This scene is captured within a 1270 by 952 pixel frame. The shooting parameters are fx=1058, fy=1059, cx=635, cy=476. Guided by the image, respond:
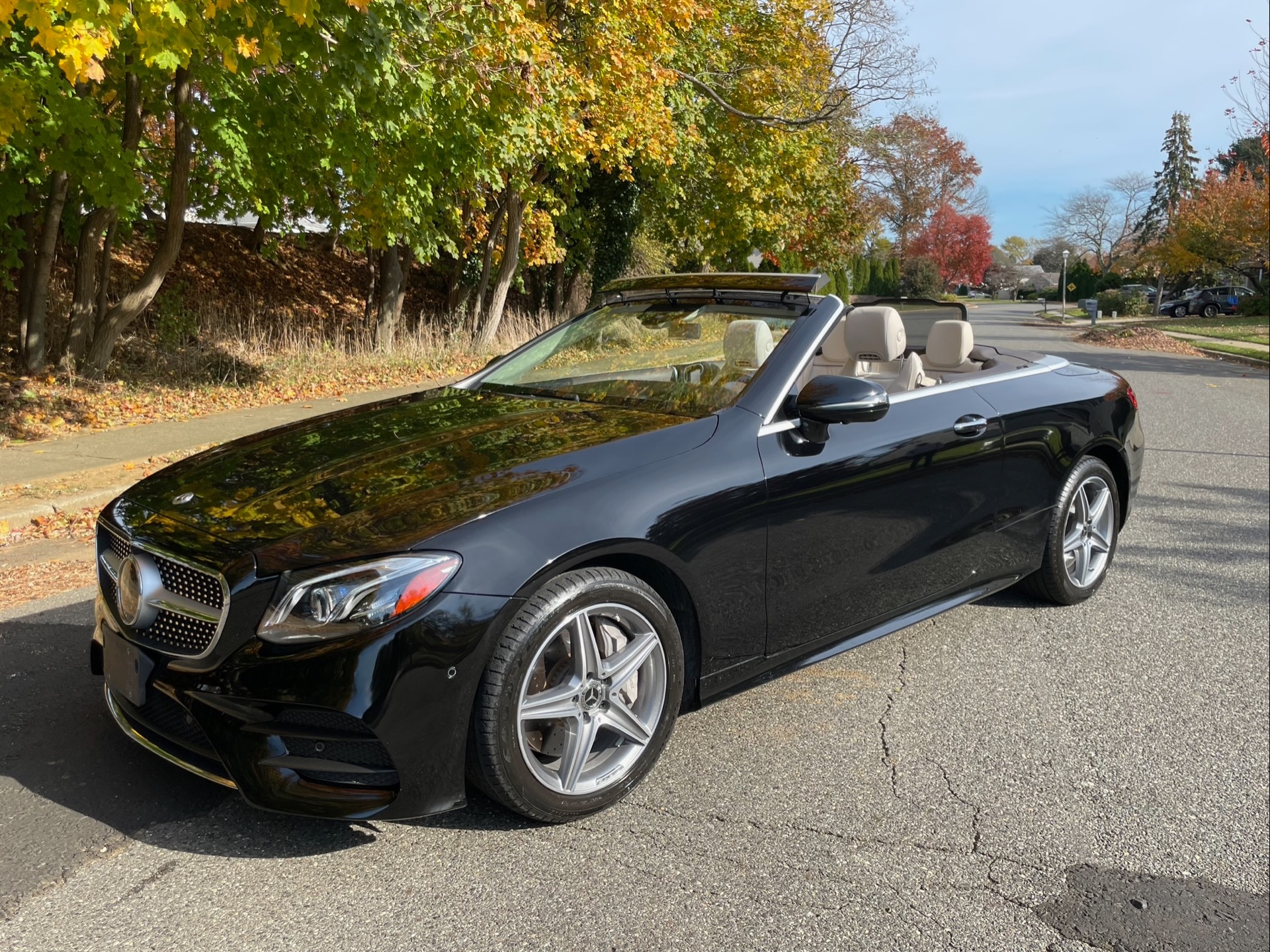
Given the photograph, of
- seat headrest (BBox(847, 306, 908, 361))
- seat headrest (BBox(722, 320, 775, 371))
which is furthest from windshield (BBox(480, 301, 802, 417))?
seat headrest (BBox(847, 306, 908, 361))

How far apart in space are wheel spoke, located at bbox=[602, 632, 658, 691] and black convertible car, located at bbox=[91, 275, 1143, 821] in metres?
0.01

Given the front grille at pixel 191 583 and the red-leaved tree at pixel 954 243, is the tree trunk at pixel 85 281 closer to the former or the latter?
the front grille at pixel 191 583

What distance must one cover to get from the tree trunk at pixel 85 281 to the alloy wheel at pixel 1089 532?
10993 millimetres

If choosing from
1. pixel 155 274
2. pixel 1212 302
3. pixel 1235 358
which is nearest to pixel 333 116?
pixel 155 274

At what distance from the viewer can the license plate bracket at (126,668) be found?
2.87 meters

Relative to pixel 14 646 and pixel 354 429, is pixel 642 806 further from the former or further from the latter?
pixel 14 646

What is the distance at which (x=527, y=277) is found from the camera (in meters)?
25.1

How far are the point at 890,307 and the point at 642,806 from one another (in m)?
2.55

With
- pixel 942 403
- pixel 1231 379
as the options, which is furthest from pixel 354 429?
pixel 1231 379

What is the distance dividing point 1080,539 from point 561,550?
3.22 m

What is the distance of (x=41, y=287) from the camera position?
39.1ft

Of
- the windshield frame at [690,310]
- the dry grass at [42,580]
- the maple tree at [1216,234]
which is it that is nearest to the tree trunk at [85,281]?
the dry grass at [42,580]

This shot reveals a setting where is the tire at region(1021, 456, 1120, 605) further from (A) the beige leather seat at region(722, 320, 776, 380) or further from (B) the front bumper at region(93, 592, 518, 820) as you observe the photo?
(B) the front bumper at region(93, 592, 518, 820)

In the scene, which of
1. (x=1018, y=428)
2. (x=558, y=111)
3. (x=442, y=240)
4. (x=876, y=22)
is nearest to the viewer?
(x=1018, y=428)
